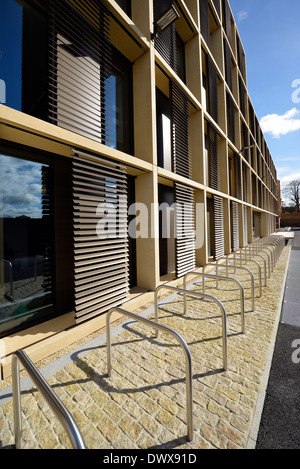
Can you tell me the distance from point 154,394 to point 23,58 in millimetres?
5549

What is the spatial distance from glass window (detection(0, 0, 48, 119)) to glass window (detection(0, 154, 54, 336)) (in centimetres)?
106

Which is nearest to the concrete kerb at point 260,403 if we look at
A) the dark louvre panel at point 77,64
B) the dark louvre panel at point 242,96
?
the dark louvre panel at point 77,64

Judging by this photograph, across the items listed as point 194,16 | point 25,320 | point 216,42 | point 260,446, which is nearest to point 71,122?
point 25,320

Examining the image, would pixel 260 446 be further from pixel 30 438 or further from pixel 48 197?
pixel 48 197

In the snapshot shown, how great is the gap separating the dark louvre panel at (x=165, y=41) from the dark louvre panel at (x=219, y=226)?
18.9ft

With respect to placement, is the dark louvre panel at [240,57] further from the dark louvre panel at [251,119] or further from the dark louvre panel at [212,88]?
the dark louvre panel at [212,88]

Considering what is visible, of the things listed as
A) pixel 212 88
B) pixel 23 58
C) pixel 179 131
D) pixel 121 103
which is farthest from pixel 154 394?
pixel 212 88

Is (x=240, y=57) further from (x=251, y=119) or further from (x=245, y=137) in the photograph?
(x=245, y=137)

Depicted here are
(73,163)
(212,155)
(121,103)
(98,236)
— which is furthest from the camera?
(212,155)

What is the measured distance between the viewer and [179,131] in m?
7.10

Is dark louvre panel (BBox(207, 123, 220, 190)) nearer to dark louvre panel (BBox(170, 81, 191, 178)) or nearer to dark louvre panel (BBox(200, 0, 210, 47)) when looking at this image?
dark louvre panel (BBox(170, 81, 191, 178))

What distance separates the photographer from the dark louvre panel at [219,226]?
1023 centimetres

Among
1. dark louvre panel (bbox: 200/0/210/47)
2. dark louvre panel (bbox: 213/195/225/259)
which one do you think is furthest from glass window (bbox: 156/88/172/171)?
dark louvre panel (bbox: 200/0/210/47)

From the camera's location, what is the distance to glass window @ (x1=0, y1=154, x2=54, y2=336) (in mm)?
3350
